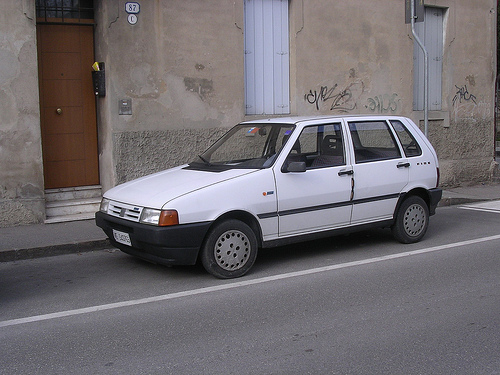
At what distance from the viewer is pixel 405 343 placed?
4555mm

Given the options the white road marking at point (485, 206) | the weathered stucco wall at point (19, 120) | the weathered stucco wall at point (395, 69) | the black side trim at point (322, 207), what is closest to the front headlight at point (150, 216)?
the black side trim at point (322, 207)

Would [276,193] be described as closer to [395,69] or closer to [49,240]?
[49,240]

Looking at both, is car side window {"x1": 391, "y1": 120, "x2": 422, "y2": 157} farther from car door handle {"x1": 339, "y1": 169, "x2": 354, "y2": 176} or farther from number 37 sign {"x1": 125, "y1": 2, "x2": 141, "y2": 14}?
number 37 sign {"x1": 125, "y1": 2, "x2": 141, "y2": 14}

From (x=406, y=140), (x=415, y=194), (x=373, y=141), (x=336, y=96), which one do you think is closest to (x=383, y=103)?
(x=336, y=96)

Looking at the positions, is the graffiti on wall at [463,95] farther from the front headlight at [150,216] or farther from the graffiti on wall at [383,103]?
the front headlight at [150,216]

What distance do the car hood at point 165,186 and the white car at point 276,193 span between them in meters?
0.01

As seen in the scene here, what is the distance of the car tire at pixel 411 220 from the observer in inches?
308

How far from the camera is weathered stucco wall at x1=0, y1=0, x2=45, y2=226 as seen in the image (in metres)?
8.89

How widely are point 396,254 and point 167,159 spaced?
4553 mm

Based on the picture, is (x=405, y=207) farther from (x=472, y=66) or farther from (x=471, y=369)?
(x=472, y=66)

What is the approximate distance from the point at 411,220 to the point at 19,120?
233 inches

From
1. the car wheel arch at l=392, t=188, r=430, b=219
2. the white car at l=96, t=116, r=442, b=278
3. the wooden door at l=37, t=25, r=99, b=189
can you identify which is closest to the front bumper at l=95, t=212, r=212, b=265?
the white car at l=96, t=116, r=442, b=278

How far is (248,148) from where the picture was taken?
23.4ft

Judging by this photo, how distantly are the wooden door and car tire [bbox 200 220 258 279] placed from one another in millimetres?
4631
